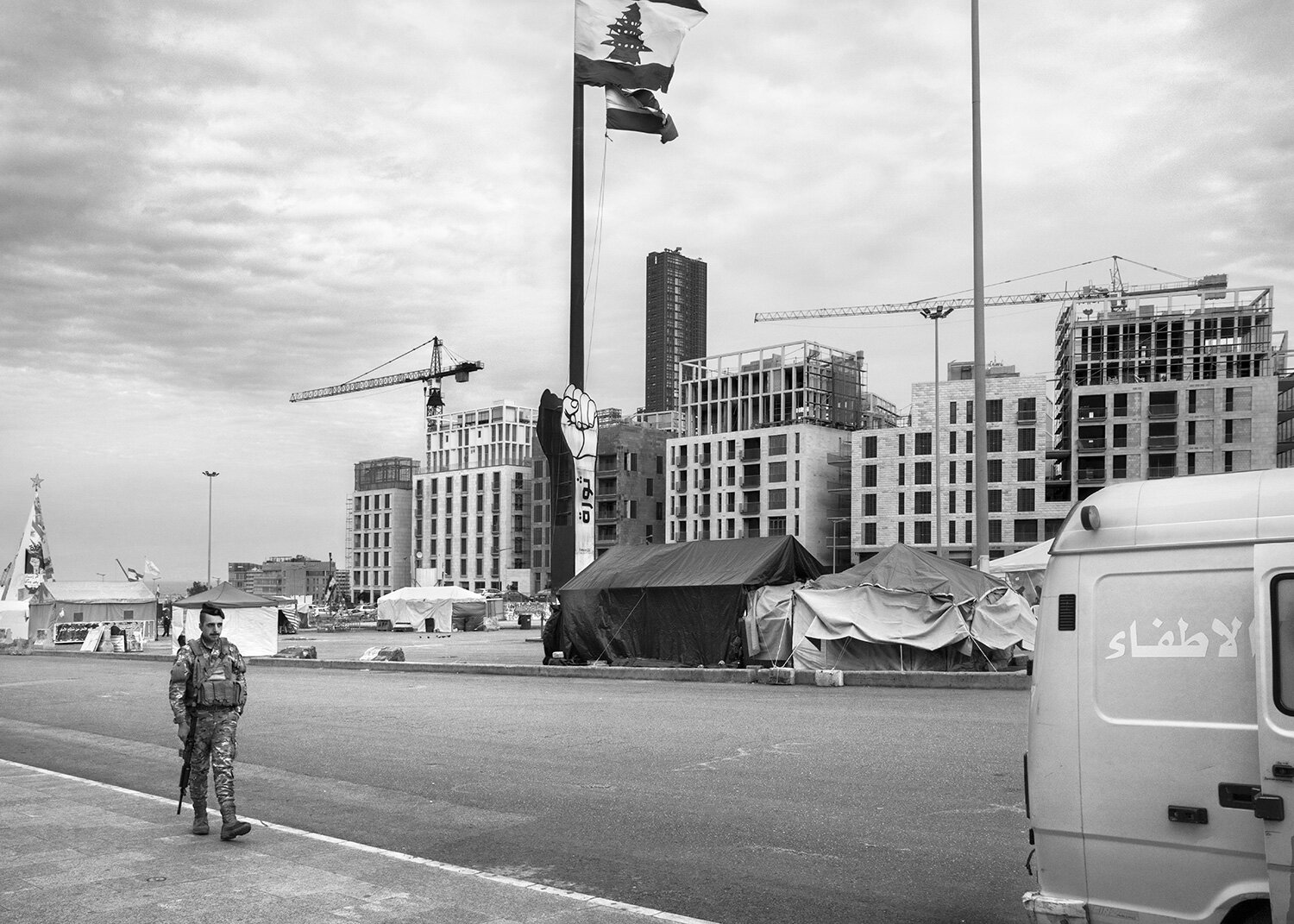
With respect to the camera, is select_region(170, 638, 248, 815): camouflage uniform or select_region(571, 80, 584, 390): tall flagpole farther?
select_region(571, 80, 584, 390): tall flagpole

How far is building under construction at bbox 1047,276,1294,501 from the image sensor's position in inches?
3716

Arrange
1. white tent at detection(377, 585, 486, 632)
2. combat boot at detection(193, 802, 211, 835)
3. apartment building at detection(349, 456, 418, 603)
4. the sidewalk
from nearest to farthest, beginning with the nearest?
the sidewalk → combat boot at detection(193, 802, 211, 835) → white tent at detection(377, 585, 486, 632) → apartment building at detection(349, 456, 418, 603)

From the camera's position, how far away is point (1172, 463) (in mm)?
96188

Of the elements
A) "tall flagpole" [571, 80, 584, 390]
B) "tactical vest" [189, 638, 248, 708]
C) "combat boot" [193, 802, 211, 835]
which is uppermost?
"tall flagpole" [571, 80, 584, 390]

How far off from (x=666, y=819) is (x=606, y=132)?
2666 cm

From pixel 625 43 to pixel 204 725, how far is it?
27918 mm

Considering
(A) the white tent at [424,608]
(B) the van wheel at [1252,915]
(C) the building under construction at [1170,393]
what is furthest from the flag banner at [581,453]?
(C) the building under construction at [1170,393]

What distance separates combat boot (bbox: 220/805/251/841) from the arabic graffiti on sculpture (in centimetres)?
675

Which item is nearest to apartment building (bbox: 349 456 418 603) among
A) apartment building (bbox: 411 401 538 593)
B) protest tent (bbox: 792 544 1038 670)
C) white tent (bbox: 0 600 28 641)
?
apartment building (bbox: 411 401 538 593)

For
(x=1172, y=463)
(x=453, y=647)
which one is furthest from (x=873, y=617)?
(x=1172, y=463)

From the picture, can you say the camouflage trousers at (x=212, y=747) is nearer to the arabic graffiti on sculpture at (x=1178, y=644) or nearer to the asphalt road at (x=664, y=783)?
the asphalt road at (x=664, y=783)

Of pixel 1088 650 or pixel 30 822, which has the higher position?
pixel 1088 650

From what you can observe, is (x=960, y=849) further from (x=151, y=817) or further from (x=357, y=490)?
(x=357, y=490)

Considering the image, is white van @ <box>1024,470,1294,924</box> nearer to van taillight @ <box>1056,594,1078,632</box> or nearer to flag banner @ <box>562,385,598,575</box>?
van taillight @ <box>1056,594,1078,632</box>
